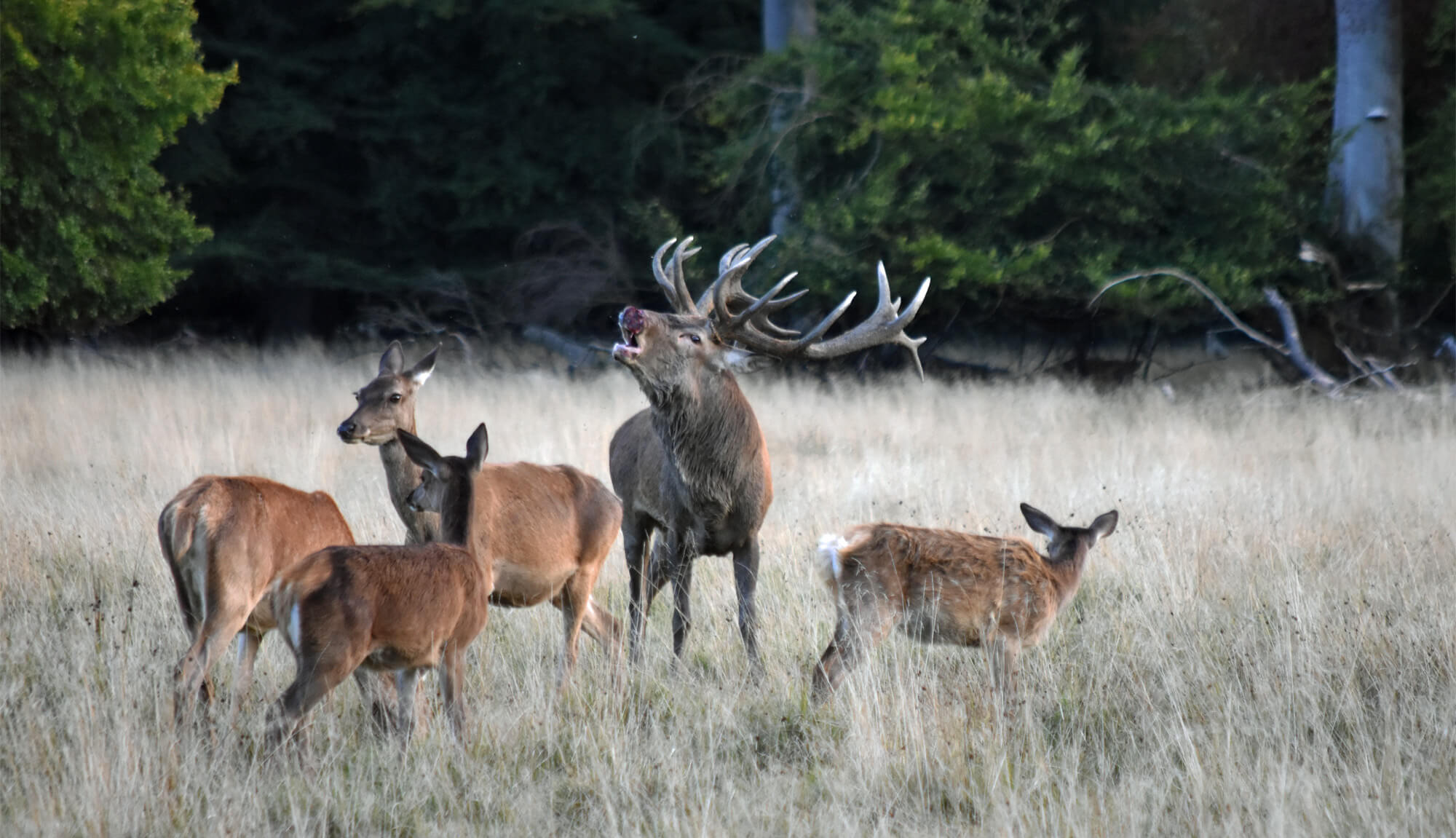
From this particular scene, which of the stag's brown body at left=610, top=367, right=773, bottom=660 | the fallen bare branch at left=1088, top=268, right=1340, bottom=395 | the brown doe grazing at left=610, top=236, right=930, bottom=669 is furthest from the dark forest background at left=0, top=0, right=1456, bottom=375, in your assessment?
the stag's brown body at left=610, top=367, right=773, bottom=660

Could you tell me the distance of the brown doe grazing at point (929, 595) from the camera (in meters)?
5.20

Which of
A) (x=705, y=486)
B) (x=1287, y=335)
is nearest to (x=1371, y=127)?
(x=1287, y=335)

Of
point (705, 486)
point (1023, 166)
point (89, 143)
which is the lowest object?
point (705, 486)

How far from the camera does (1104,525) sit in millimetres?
5969

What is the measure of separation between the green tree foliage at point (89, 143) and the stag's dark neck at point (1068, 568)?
11444 mm

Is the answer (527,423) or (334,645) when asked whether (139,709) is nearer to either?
(334,645)

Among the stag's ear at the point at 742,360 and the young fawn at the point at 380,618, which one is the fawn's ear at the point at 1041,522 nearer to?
the stag's ear at the point at 742,360

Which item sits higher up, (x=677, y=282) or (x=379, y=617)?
(x=677, y=282)

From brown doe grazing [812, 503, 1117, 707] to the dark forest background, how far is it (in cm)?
1042

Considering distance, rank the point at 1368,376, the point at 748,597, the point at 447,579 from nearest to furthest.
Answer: the point at 447,579 < the point at 748,597 < the point at 1368,376

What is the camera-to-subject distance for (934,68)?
16.4 meters

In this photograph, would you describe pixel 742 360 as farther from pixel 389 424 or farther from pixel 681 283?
pixel 389 424

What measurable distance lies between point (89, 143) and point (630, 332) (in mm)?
10667

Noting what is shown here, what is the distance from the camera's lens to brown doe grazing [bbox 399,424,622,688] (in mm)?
5117
